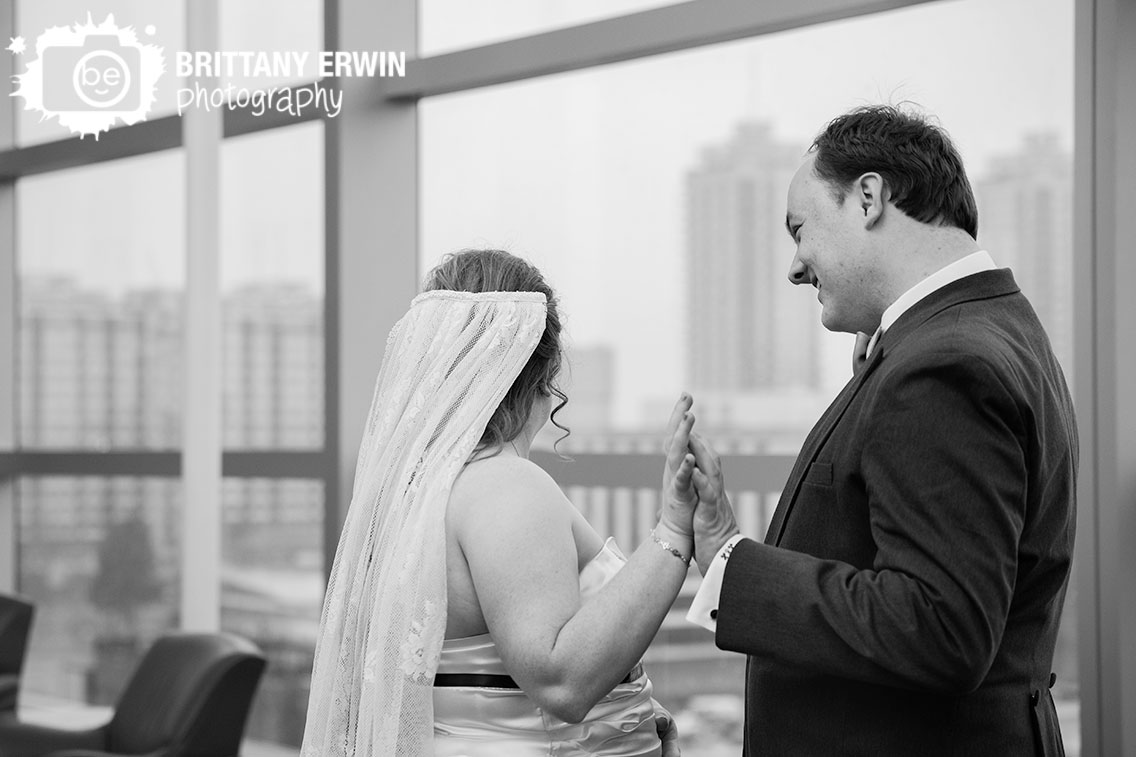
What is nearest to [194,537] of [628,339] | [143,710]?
[143,710]

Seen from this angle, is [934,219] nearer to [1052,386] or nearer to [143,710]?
[1052,386]

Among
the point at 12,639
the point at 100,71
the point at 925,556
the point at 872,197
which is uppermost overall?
the point at 100,71

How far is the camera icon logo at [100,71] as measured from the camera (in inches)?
205

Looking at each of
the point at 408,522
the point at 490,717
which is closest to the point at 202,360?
the point at 408,522

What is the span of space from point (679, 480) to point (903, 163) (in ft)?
1.82

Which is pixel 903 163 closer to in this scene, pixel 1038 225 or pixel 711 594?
pixel 711 594

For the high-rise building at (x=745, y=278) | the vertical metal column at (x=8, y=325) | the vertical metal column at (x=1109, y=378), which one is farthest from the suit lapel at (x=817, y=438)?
the vertical metal column at (x=8, y=325)

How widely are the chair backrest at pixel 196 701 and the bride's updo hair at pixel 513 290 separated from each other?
7.01 feet

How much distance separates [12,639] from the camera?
4.90m

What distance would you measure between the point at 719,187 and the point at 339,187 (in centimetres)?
136

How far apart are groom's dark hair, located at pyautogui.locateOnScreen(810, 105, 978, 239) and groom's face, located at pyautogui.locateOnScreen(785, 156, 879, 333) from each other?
22 millimetres

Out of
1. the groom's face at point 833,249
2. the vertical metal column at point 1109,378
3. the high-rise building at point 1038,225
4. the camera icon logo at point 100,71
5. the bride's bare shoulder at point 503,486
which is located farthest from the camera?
the camera icon logo at point 100,71

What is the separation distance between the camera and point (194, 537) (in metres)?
4.38
